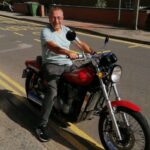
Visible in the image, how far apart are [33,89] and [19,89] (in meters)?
1.62

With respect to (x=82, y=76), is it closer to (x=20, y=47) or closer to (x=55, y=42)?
(x=55, y=42)

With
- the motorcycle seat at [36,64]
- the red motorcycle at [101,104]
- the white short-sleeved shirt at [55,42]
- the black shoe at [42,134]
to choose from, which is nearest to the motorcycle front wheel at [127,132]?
the red motorcycle at [101,104]

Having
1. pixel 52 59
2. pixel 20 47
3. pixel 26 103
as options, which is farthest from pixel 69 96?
pixel 20 47

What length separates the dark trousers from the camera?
5.04 m

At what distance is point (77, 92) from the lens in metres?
4.91

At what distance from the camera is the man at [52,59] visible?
503cm

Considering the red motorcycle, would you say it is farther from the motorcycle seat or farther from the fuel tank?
the motorcycle seat

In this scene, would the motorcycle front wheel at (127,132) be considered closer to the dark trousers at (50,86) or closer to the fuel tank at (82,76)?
the fuel tank at (82,76)

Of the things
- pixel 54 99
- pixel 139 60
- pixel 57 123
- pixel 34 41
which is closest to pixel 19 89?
pixel 57 123

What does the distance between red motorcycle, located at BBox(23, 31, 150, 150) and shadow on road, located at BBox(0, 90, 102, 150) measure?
0.30m

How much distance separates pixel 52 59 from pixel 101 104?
893 millimetres

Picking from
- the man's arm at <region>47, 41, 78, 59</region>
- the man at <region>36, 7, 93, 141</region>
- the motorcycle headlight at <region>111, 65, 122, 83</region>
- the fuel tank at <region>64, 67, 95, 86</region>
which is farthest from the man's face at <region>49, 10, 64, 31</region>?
the motorcycle headlight at <region>111, 65, 122, 83</region>

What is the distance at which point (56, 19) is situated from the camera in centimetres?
504

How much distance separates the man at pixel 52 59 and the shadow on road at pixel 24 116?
233 mm
